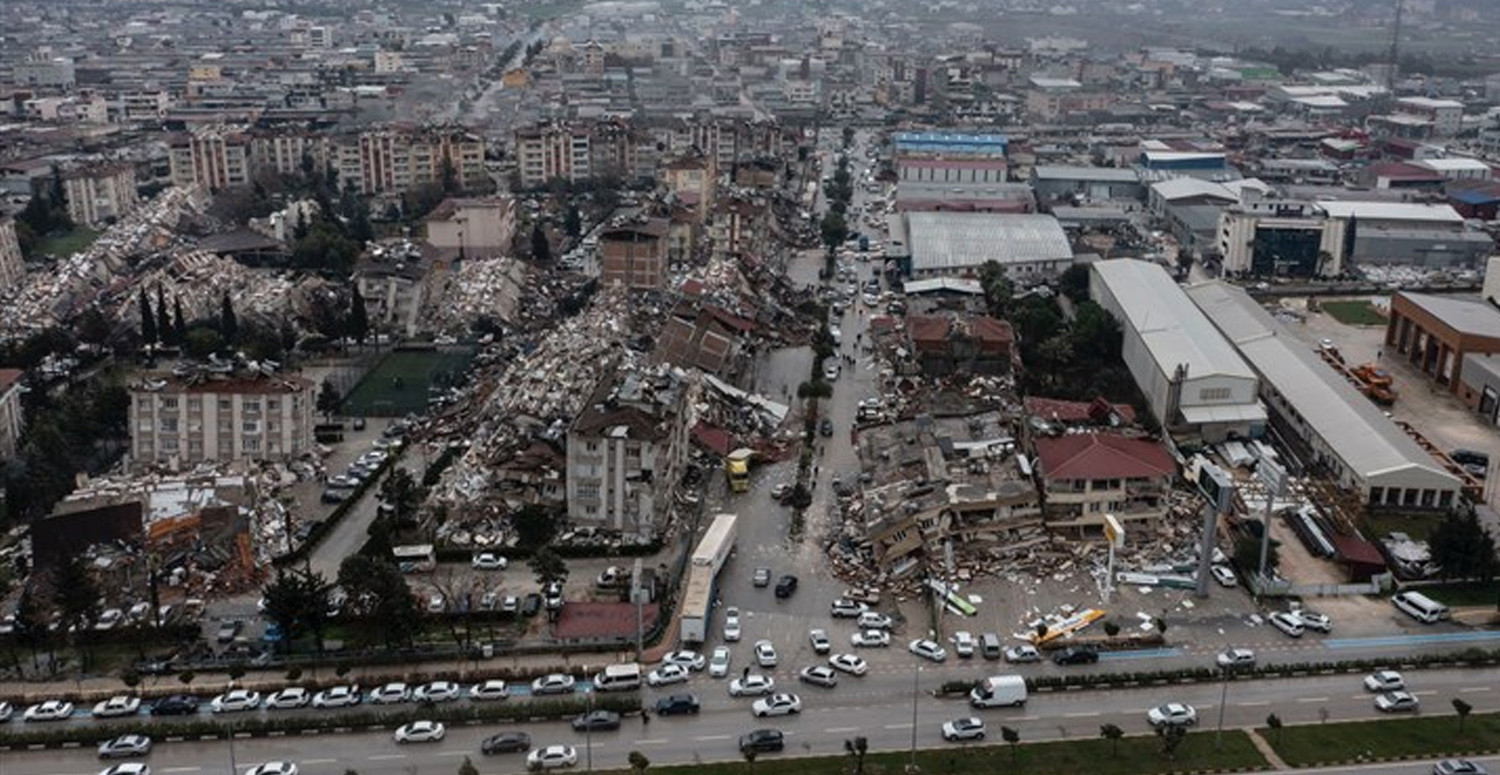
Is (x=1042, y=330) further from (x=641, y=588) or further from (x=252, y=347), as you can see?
(x=252, y=347)

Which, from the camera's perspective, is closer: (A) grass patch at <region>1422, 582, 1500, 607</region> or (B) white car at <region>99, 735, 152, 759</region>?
(B) white car at <region>99, 735, 152, 759</region>

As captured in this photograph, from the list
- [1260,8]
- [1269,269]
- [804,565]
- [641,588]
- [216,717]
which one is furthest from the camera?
[1260,8]

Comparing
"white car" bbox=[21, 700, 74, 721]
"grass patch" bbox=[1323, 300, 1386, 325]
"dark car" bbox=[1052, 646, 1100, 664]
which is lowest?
"white car" bbox=[21, 700, 74, 721]

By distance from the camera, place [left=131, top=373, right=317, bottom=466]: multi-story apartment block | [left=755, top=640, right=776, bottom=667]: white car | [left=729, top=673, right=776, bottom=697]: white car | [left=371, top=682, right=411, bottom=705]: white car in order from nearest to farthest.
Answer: [left=371, top=682, right=411, bottom=705]: white car → [left=729, top=673, right=776, bottom=697]: white car → [left=755, top=640, right=776, bottom=667]: white car → [left=131, top=373, right=317, bottom=466]: multi-story apartment block

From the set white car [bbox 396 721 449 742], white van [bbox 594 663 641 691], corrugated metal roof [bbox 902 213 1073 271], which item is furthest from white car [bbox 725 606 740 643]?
corrugated metal roof [bbox 902 213 1073 271]

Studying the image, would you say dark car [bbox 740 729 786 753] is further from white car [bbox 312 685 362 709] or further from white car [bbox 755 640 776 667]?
white car [bbox 312 685 362 709]

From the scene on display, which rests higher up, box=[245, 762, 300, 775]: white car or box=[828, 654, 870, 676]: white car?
box=[828, 654, 870, 676]: white car

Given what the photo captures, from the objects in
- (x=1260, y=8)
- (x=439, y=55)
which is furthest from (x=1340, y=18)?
(x=439, y=55)
